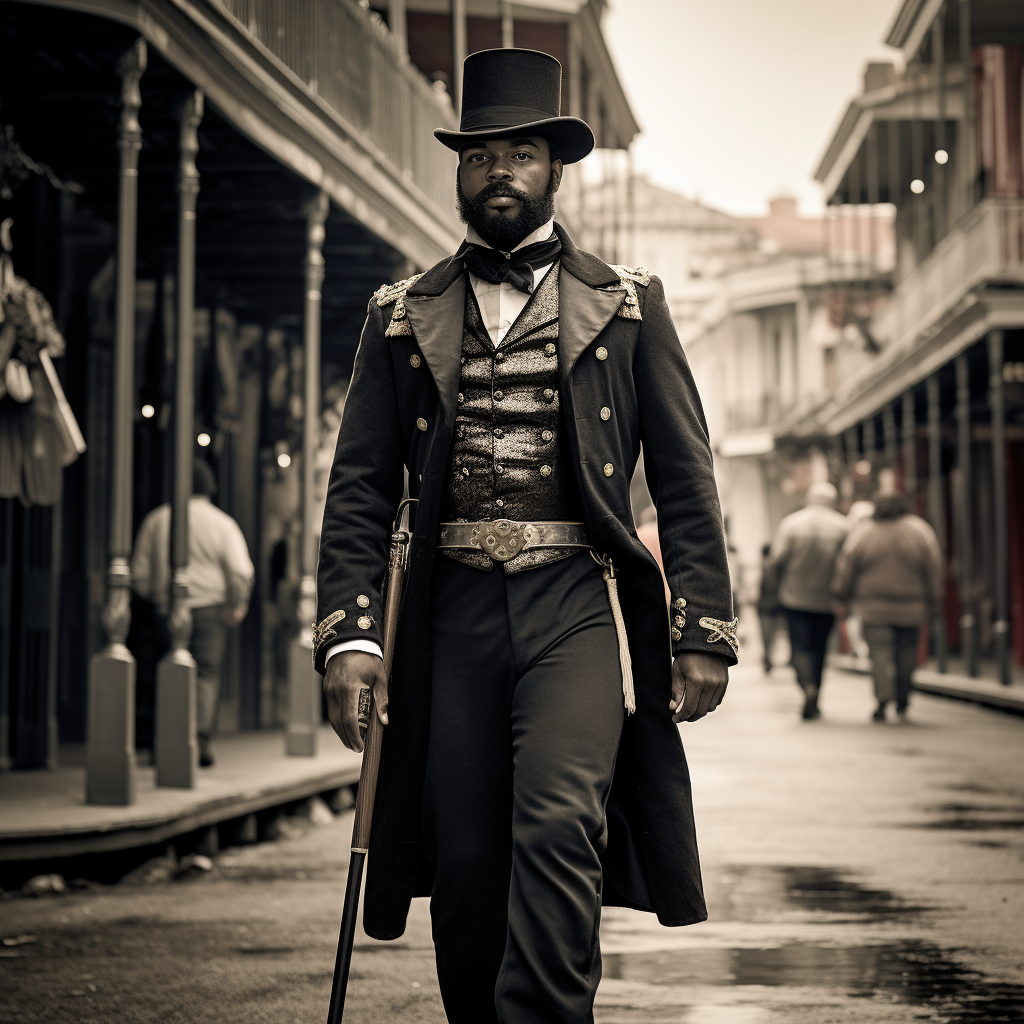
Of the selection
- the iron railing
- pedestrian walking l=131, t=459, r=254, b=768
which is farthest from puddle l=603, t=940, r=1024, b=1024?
the iron railing

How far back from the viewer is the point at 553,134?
4035 millimetres

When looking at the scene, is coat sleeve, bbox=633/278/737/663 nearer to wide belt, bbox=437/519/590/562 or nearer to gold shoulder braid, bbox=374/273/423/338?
wide belt, bbox=437/519/590/562

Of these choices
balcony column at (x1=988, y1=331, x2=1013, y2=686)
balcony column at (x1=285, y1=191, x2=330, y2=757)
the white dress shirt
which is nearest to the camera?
the white dress shirt

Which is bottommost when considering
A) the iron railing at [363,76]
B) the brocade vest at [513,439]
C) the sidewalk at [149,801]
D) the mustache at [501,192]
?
the sidewalk at [149,801]

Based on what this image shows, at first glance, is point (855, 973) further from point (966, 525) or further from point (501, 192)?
point (966, 525)

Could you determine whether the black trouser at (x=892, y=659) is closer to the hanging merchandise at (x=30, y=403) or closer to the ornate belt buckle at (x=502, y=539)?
the hanging merchandise at (x=30, y=403)

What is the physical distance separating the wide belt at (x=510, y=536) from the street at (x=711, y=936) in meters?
1.80

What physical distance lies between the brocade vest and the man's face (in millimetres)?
205

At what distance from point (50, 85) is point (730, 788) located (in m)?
5.53

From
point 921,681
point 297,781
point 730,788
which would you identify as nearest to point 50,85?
point 297,781

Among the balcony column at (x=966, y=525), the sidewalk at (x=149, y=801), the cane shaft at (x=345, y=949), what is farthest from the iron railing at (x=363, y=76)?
the balcony column at (x=966, y=525)

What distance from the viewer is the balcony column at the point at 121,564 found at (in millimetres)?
8297

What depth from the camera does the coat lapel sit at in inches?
154

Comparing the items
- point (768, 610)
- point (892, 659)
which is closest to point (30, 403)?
point (892, 659)
